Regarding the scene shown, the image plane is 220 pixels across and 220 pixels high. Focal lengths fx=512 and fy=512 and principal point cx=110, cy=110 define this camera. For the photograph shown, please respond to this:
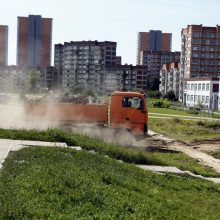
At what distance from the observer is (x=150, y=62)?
170m

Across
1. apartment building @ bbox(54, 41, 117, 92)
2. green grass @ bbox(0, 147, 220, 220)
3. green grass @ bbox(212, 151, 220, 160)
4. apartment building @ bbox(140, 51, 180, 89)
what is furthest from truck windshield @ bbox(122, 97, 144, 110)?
apartment building @ bbox(140, 51, 180, 89)

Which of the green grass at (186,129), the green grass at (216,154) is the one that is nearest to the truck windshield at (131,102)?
the green grass at (216,154)

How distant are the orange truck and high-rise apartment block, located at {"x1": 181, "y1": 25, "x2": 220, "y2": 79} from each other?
97.8 meters

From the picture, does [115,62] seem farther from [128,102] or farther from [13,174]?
[13,174]

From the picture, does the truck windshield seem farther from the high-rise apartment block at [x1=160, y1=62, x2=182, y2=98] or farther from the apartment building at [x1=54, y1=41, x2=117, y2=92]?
the apartment building at [x1=54, y1=41, x2=117, y2=92]

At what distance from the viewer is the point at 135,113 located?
81.6 ft

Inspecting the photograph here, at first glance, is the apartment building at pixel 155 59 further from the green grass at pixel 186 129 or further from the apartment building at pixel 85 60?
the green grass at pixel 186 129

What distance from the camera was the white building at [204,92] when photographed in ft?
272

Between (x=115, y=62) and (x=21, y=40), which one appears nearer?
(x=21, y=40)

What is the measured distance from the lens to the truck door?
24.9 metres

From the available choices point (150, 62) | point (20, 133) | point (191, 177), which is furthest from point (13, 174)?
point (150, 62)

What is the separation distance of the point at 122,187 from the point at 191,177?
17.0 feet

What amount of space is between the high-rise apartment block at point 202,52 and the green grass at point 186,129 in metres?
81.4

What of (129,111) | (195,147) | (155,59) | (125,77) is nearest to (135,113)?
(129,111)
